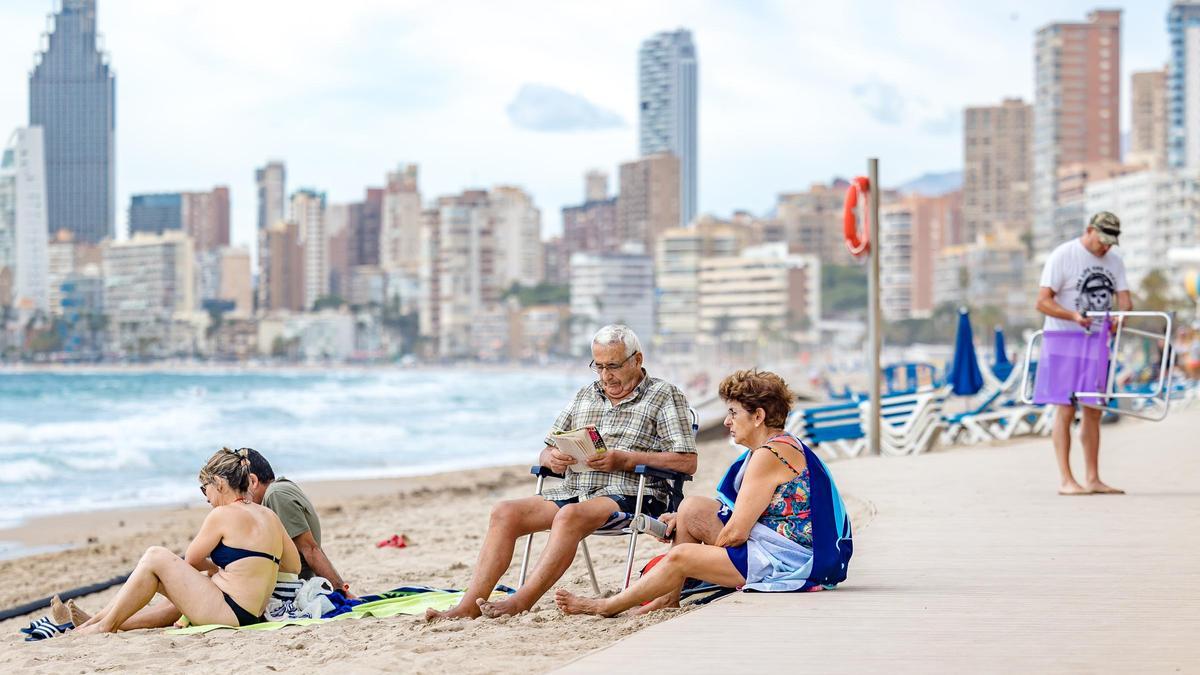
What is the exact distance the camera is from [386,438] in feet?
101

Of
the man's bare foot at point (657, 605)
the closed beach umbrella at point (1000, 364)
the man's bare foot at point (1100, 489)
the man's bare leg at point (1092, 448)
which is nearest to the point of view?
the man's bare foot at point (657, 605)

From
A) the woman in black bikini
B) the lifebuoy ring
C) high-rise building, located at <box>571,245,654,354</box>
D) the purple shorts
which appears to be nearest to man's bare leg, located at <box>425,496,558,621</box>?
the woman in black bikini

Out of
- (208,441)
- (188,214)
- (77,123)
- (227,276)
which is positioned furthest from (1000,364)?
(188,214)

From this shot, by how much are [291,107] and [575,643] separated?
466 feet

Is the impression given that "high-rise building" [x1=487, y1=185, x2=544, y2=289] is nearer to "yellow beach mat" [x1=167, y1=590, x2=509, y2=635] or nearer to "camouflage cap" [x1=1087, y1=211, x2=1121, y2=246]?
"camouflage cap" [x1=1087, y1=211, x2=1121, y2=246]

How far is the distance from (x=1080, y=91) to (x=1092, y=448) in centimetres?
16345

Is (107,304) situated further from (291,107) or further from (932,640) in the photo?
(932,640)

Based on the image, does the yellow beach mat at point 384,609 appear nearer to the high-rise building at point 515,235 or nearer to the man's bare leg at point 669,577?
the man's bare leg at point 669,577

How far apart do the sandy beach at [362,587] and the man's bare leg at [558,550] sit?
0.06m

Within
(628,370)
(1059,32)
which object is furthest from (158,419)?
(1059,32)

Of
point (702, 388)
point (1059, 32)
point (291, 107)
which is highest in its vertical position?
point (1059, 32)

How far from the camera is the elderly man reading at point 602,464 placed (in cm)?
487

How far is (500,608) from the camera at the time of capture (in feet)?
15.6

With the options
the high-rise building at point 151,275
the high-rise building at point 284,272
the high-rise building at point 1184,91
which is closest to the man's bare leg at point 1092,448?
the high-rise building at point 1184,91
